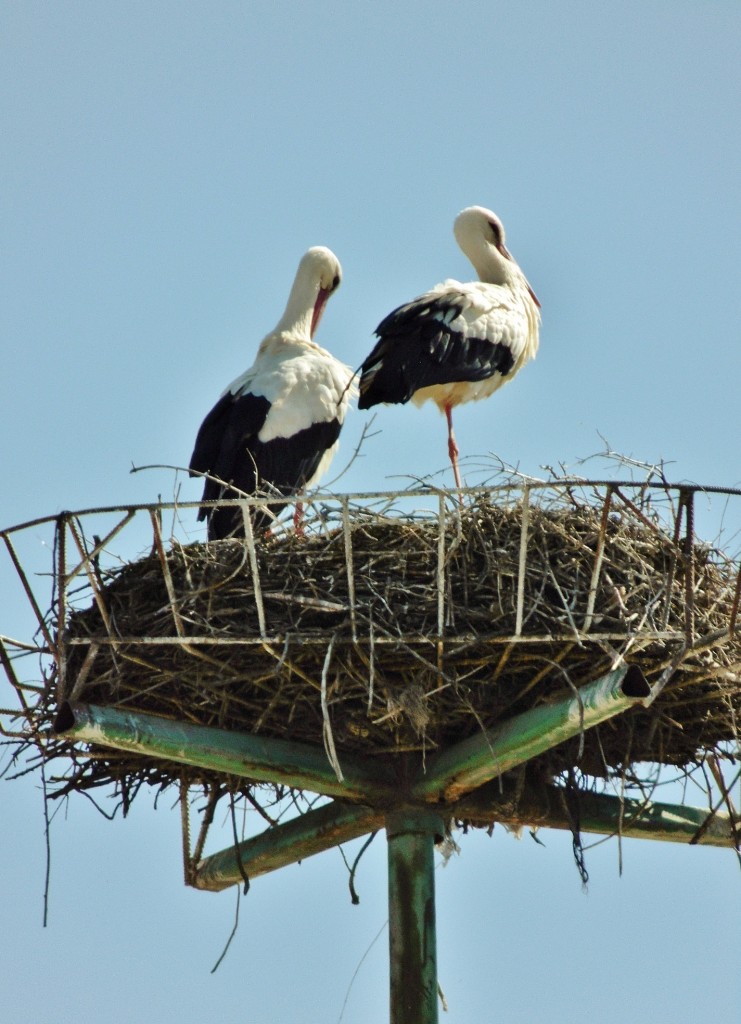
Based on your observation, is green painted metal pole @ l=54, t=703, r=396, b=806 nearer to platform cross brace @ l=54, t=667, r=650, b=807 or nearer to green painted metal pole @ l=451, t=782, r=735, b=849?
platform cross brace @ l=54, t=667, r=650, b=807

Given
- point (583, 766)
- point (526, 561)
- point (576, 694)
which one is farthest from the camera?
point (583, 766)

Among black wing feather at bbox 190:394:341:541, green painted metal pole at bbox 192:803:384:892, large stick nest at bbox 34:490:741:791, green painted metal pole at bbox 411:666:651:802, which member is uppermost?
black wing feather at bbox 190:394:341:541

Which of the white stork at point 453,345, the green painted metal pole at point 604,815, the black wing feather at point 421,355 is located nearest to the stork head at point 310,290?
the white stork at point 453,345

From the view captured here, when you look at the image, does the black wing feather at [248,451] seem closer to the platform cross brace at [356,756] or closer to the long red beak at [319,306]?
the long red beak at [319,306]

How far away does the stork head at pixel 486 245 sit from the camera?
9.79m

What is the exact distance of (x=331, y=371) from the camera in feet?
Result: 30.1

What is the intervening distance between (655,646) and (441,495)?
826mm

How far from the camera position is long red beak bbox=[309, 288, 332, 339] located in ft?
33.0

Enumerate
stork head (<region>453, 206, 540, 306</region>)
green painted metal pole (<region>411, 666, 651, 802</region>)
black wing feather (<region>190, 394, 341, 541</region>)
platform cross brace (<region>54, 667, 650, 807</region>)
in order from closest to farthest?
green painted metal pole (<region>411, 666, 651, 802</region>), platform cross brace (<region>54, 667, 650, 807</region>), black wing feather (<region>190, 394, 341, 541</region>), stork head (<region>453, 206, 540, 306</region>)

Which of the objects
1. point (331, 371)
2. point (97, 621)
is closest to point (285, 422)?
point (331, 371)

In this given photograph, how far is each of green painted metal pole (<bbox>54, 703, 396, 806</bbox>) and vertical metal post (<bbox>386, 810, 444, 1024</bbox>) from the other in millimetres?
137

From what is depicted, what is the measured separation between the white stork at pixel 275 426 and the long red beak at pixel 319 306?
0.57m

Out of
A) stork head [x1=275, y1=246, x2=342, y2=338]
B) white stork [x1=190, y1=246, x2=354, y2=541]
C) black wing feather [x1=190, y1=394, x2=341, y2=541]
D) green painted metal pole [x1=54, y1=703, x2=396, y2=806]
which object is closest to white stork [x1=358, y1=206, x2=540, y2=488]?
white stork [x1=190, y1=246, x2=354, y2=541]

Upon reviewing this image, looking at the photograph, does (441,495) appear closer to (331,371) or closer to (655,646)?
(655,646)
